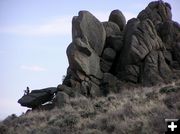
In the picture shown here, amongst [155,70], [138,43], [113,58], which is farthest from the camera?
[113,58]

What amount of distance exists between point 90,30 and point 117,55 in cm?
401

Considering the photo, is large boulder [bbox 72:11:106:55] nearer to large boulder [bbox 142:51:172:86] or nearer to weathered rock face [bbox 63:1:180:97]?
weathered rock face [bbox 63:1:180:97]

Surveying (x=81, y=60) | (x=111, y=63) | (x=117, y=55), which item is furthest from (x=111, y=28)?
(x=81, y=60)

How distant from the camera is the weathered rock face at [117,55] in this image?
3725cm

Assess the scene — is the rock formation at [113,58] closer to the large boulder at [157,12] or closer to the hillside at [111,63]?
the hillside at [111,63]

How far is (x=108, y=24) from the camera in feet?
146

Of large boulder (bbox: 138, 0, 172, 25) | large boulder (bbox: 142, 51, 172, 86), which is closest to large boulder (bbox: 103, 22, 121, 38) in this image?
large boulder (bbox: 138, 0, 172, 25)

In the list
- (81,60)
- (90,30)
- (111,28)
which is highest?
(111,28)

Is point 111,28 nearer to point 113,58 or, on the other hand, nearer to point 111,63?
point 113,58

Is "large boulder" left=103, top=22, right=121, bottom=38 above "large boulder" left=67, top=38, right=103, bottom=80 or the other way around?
above

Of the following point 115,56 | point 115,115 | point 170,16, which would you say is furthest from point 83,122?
point 170,16

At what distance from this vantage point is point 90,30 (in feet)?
132

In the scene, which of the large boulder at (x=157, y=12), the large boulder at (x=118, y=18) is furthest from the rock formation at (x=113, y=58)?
the large boulder at (x=157, y=12)

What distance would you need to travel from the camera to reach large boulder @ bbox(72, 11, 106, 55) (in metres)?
39.6
